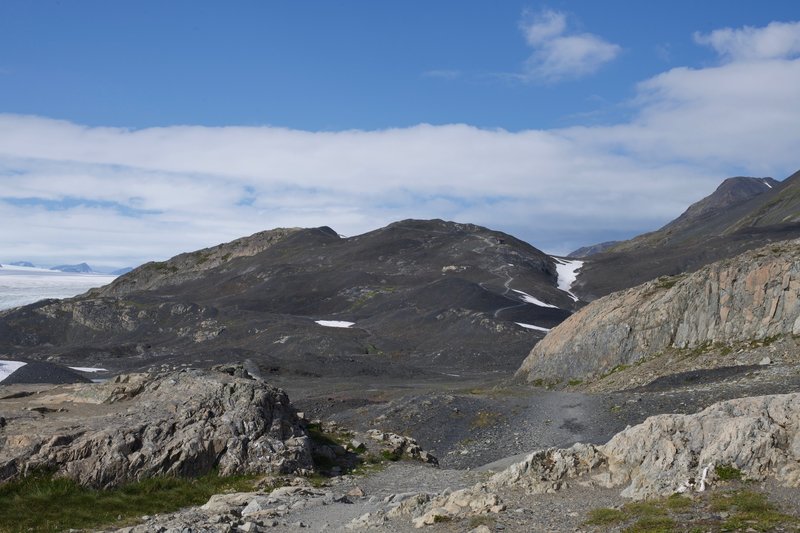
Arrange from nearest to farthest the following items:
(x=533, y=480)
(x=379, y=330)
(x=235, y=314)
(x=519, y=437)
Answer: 1. (x=533, y=480)
2. (x=519, y=437)
3. (x=379, y=330)
4. (x=235, y=314)

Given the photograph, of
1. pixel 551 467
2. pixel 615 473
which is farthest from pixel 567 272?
pixel 615 473

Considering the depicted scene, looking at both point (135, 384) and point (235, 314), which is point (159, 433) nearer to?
point (135, 384)

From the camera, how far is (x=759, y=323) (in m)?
47.3

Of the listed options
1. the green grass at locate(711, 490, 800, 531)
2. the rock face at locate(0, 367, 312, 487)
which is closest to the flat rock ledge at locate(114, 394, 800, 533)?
the green grass at locate(711, 490, 800, 531)

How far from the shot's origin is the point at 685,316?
51688mm

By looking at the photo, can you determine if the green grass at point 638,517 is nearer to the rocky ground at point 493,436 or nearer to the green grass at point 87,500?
the rocky ground at point 493,436

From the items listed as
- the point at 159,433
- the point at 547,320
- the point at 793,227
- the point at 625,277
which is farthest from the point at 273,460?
the point at 793,227

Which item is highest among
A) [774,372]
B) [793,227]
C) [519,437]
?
[793,227]

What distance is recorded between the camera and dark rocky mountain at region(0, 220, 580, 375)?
337ft

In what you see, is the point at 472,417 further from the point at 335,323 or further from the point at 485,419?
the point at 335,323

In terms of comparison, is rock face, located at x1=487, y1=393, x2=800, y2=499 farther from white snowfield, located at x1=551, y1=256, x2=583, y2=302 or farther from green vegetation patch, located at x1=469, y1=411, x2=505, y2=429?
white snowfield, located at x1=551, y1=256, x2=583, y2=302

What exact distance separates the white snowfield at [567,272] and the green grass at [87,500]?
133028mm

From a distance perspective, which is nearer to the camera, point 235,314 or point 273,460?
point 273,460

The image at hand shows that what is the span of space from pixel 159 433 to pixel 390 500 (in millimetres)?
9172
